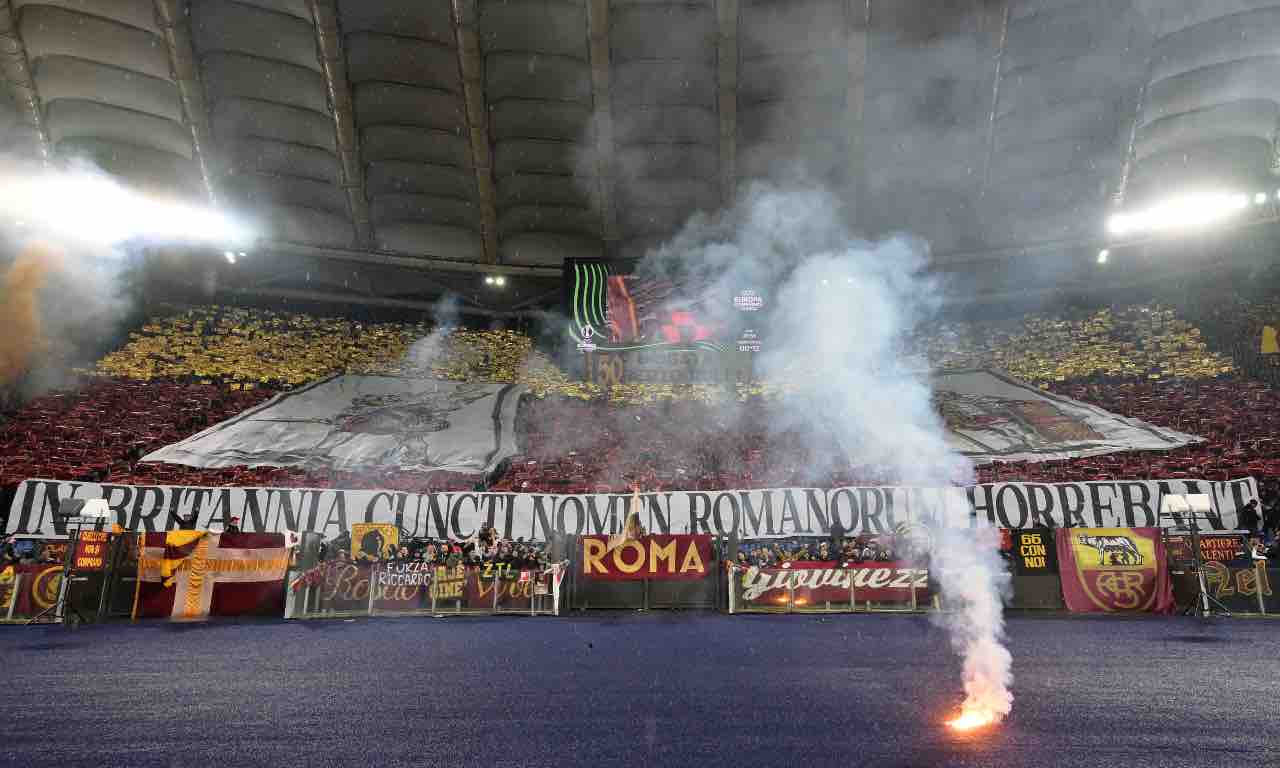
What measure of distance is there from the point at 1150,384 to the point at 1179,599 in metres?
12.7

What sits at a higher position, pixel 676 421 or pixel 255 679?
pixel 676 421

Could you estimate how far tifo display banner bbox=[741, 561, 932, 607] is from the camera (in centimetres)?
1222

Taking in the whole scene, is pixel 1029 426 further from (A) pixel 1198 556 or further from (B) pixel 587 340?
(B) pixel 587 340

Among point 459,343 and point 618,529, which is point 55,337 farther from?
point 618,529

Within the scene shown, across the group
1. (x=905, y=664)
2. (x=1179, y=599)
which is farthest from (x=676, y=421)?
(x=905, y=664)

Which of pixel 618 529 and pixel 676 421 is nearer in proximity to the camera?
pixel 618 529

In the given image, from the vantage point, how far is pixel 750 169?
84.9 ft

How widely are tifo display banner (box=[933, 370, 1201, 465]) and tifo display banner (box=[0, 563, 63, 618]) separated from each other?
18.3m

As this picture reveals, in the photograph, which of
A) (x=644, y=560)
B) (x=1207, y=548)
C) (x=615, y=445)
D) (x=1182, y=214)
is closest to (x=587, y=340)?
(x=615, y=445)

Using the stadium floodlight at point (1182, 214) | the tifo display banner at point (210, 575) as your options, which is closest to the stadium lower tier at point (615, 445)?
the tifo display banner at point (210, 575)

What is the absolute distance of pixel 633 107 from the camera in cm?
2423

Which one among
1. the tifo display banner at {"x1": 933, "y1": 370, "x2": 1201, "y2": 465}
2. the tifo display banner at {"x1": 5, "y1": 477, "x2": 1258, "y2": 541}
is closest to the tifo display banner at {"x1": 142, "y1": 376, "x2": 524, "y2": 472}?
the tifo display banner at {"x1": 5, "y1": 477, "x2": 1258, "y2": 541}

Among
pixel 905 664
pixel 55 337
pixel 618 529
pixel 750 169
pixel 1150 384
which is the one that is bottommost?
pixel 905 664

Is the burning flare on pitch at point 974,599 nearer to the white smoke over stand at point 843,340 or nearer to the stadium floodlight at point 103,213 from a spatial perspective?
the white smoke over stand at point 843,340
